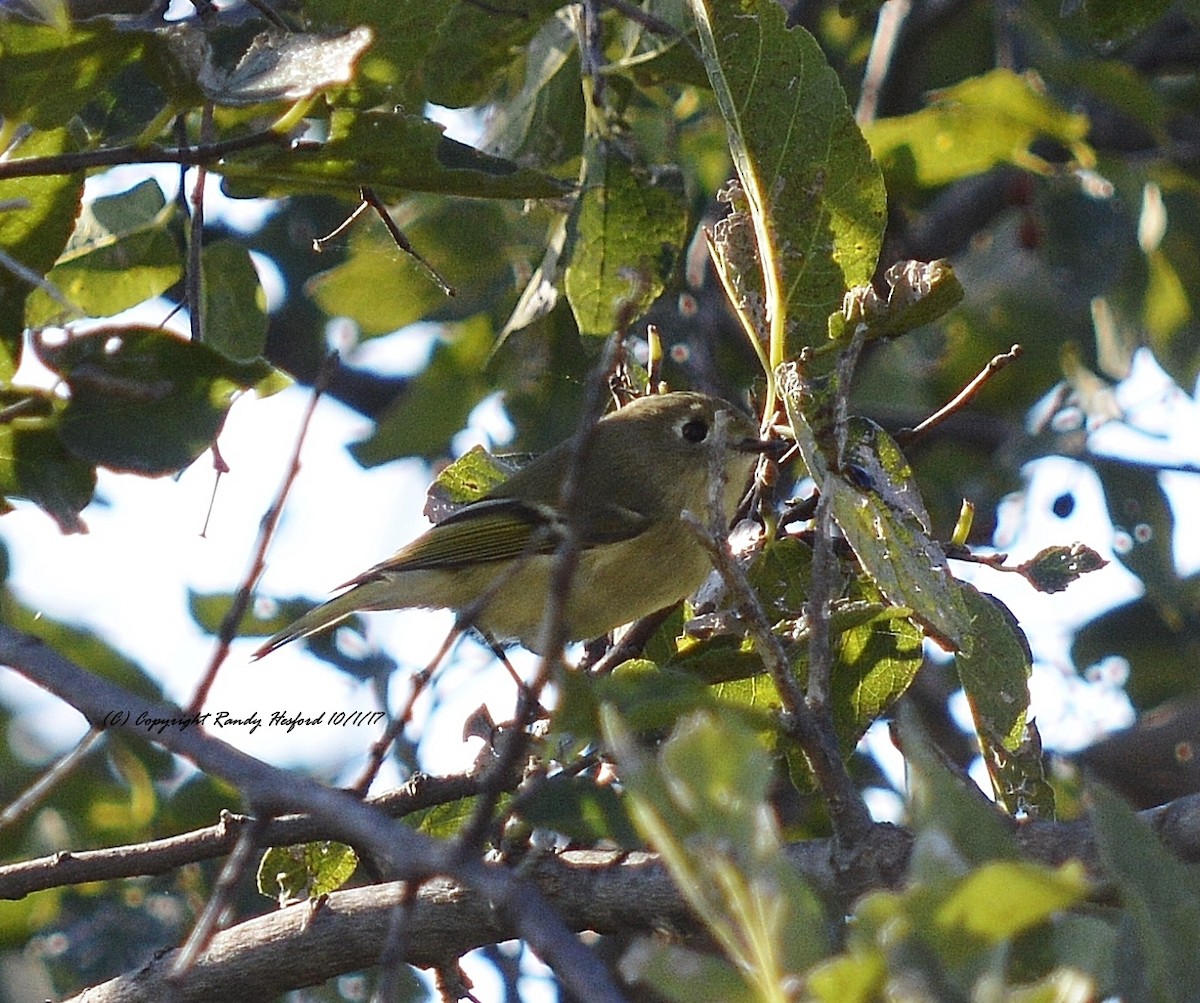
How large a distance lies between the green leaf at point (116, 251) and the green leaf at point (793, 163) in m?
0.90

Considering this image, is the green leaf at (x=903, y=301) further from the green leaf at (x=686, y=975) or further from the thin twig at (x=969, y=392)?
the green leaf at (x=686, y=975)

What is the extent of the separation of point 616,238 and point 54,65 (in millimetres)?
910

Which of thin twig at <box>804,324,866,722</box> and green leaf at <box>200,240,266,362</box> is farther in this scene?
green leaf at <box>200,240,266,362</box>

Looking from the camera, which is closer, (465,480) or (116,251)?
(116,251)

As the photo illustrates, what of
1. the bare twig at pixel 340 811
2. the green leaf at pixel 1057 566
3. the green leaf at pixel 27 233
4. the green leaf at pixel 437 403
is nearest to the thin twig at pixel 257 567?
the bare twig at pixel 340 811

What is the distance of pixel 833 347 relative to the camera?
77.2 inches

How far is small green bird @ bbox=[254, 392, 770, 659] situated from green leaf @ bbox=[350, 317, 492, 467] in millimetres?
226

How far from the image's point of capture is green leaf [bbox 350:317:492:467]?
3.35 m

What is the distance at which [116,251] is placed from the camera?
227 cm

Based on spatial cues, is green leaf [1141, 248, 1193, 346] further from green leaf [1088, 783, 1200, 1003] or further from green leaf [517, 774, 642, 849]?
green leaf [1088, 783, 1200, 1003]

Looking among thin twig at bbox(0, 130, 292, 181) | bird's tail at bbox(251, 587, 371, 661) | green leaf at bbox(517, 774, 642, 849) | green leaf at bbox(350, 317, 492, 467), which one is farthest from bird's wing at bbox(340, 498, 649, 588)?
thin twig at bbox(0, 130, 292, 181)

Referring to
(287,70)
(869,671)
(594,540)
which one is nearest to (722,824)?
(287,70)

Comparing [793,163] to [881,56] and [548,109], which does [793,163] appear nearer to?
[548,109]

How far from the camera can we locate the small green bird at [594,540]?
113 inches
